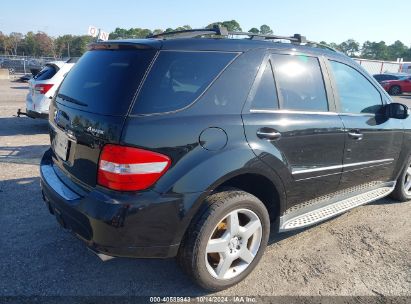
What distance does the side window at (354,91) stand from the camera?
142 inches

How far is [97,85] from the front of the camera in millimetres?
2693

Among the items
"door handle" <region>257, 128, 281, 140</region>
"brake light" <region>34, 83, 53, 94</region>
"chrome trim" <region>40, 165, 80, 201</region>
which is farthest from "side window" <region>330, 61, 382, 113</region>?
"brake light" <region>34, 83, 53, 94</region>

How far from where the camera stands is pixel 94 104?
2.58m

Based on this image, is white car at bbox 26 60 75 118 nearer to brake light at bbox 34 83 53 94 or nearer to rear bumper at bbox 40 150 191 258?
brake light at bbox 34 83 53 94

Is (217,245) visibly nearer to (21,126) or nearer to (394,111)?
(394,111)

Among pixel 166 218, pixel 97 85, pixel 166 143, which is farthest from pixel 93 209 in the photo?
pixel 97 85

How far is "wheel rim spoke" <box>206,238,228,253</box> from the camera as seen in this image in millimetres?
2686

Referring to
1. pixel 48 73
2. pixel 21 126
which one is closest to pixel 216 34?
pixel 48 73

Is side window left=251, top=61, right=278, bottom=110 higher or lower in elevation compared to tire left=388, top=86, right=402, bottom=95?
higher

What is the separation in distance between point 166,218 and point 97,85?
Result: 43.1 inches

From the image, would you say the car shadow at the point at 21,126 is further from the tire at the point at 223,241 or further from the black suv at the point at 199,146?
the tire at the point at 223,241

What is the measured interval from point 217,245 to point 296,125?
1.17m

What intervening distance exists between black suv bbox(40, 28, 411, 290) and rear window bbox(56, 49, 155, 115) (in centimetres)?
1

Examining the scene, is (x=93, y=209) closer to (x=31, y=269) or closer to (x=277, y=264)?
(x=31, y=269)
